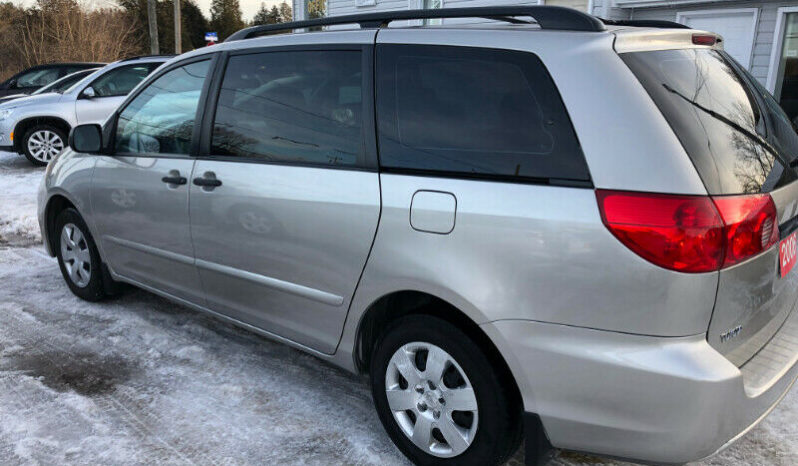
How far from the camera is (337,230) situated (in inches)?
102

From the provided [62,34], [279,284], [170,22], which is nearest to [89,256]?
[279,284]

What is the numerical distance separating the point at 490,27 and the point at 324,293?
1.26 meters

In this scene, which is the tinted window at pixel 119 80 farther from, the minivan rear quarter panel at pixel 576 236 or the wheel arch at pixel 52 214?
the minivan rear quarter panel at pixel 576 236

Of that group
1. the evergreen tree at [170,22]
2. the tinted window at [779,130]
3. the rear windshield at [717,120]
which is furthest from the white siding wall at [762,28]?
the evergreen tree at [170,22]

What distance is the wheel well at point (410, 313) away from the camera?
2262mm

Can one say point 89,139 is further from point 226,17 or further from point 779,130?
point 226,17

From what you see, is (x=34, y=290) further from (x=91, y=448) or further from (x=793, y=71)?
A: (x=793, y=71)

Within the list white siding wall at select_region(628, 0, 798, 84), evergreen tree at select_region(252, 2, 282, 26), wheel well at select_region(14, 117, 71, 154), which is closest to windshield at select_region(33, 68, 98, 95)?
wheel well at select_region(14, 117, 71, 154)

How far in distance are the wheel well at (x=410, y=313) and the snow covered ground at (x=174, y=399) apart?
411 millimetres

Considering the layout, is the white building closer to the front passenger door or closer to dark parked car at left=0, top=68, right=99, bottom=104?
the front passenger door

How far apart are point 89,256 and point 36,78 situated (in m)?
12.0

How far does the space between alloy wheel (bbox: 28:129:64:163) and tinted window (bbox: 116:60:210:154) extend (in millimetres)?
7550

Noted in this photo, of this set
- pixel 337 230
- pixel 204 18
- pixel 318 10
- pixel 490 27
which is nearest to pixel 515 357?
pixel 337 230

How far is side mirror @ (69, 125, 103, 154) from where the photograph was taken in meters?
3.86
